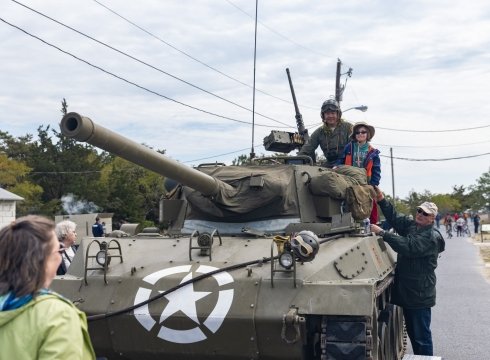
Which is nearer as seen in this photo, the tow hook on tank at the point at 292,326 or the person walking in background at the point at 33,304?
the person walking in background at the point at 33,304

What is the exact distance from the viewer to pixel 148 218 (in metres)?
44.4

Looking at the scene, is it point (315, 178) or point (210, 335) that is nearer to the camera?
point (210, 335)

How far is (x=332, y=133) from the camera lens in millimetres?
10719

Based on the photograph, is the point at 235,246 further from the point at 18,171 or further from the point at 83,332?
the point at 18,171

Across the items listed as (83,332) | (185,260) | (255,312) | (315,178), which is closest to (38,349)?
(83,332)

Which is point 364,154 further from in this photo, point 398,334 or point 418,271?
point 398,334

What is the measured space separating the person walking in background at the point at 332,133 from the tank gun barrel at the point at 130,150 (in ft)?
11.5

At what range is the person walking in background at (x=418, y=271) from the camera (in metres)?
8.18

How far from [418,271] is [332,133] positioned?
293 cm

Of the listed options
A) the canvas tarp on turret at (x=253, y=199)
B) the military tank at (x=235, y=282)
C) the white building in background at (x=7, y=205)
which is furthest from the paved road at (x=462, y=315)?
the white building in background at (x=7, y=205)

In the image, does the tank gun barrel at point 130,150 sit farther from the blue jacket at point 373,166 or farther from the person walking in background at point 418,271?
the blue jacket at point 373,166

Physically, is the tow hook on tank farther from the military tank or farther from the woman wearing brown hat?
the woman wearing brown hat

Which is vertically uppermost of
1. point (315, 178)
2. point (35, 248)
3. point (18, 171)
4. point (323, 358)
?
point (18, 171)

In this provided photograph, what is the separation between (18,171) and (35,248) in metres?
43.0
